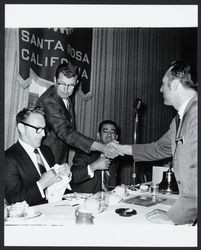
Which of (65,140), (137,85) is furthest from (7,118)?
(137,85)

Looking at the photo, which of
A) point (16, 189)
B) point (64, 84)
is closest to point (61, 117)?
point (64, 84)

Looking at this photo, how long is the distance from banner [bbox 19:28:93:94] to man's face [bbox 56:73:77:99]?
42 centimetres

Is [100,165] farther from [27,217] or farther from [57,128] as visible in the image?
[27,217]

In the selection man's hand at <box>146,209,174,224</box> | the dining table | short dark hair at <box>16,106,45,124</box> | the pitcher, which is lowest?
the dining table

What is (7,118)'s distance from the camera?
10.6 ft

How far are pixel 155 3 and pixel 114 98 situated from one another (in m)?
3.46

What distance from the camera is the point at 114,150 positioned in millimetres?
3291

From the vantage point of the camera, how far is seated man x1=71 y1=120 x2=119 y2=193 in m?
3.27

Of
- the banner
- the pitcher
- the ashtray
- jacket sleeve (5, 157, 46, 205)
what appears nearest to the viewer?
the pitcher

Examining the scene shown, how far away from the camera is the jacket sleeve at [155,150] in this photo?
2.86 metres

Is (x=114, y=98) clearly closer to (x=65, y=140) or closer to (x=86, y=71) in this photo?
(x=86, y=71)

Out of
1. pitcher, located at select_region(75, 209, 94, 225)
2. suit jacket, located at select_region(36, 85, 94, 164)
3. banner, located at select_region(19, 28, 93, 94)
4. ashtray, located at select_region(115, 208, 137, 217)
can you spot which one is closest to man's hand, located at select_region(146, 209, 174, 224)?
ashtray, located at select_region(115, 208, 137, 217)

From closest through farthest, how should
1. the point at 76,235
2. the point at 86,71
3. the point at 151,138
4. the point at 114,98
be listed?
the point at 76,235 → the point at 86,71 → the point at 114,98 → the point at 151,138

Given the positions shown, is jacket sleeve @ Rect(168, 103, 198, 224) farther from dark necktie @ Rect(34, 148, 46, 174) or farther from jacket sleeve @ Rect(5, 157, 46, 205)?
dark necktie @ Rect(34, 148, 46, 174)
